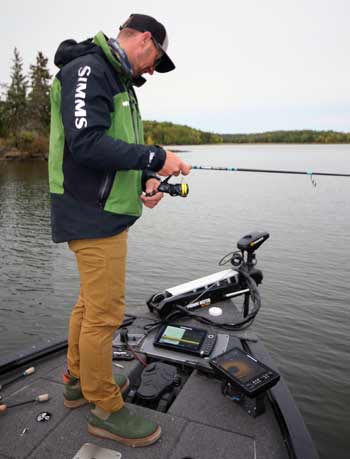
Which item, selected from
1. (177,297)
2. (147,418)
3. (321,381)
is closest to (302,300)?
(321,381)

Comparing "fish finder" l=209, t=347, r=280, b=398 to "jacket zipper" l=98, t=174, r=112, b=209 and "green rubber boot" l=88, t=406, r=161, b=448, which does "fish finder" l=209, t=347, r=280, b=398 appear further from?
"jacket zipper" l=98, t=174, r=112, b=209

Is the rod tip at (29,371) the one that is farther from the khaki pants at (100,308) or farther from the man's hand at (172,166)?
the man's hand at (172,166)

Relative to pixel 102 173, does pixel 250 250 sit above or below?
below

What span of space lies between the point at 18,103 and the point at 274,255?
67.6 metres

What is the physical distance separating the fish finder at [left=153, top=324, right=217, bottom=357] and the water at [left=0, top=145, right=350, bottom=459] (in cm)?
107

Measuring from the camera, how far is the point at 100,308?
238 cm

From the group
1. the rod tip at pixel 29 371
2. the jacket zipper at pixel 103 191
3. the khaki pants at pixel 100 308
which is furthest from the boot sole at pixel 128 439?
Answer: the jacket zipper at pixel 103 191

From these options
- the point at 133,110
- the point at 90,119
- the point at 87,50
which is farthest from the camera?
the point at 133,110

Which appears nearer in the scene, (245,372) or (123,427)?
(123,427)

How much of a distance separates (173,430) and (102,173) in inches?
68.6

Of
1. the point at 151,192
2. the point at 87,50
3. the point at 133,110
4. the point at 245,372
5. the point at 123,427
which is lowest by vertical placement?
the point at 123,427

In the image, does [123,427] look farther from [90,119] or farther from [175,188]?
[90,119]

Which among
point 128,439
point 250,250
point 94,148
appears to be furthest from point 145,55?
point 250,250

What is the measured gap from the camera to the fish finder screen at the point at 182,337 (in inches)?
141
